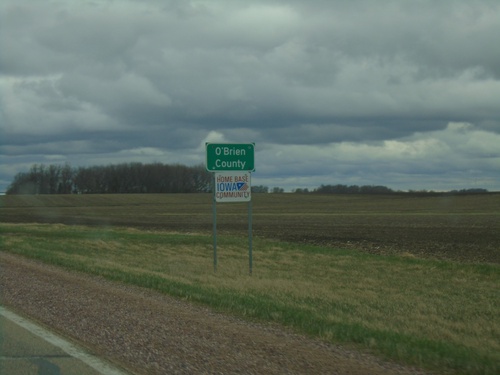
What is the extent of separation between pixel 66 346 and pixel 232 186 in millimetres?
11608

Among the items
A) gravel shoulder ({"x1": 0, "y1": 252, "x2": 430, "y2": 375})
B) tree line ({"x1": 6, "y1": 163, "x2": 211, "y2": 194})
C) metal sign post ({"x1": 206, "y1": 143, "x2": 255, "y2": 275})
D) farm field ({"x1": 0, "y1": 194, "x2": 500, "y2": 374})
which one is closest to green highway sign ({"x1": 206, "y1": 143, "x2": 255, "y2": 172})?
metal sign post ({"x1": 206, "y1": 143, "x2": 255, "y2": 275})

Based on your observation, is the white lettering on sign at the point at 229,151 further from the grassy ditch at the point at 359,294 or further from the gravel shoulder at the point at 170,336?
the gravel shoulder at the point at 170,336

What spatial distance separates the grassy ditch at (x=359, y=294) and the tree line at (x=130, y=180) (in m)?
121

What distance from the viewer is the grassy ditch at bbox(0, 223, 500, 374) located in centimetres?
841

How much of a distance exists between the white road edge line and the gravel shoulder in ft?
0.50

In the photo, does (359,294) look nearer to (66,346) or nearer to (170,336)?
(170,336)

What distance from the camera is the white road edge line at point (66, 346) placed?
6.93m

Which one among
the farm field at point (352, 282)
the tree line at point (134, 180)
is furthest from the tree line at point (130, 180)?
the farm field at point (352, 282)

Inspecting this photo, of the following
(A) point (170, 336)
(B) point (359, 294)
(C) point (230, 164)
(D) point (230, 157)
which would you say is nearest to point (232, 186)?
(C) point (230, 164)

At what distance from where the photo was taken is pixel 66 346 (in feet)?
26.3

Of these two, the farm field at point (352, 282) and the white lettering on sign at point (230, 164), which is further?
the white lettering on sign at point (230, 164)

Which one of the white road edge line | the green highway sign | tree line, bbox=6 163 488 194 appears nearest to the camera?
the white road edge line

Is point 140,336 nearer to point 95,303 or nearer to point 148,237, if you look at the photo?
point 95,303

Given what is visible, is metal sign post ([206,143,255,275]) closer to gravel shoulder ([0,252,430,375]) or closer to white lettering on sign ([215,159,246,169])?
white lettering on sign ([215,159,246,169])
